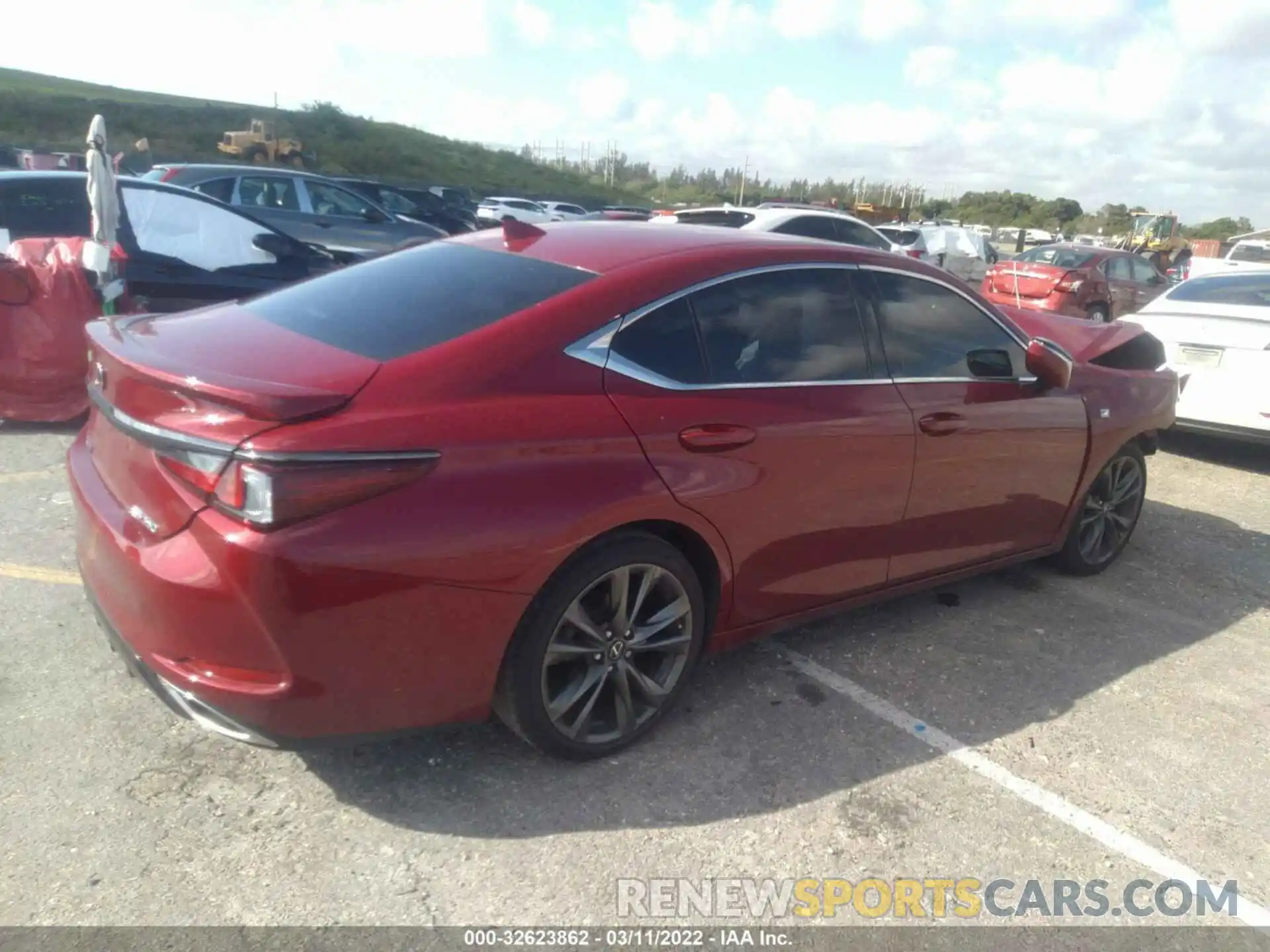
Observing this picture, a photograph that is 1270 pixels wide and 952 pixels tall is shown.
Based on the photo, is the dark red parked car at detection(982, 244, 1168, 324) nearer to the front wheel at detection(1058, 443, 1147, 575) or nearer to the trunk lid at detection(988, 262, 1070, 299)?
the trunk lid at detection(988, 262, 1070, 299)

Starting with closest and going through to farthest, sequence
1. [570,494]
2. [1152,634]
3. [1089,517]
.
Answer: [570,494] < [1152,634] < [1089,517]

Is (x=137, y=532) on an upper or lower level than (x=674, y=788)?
upper

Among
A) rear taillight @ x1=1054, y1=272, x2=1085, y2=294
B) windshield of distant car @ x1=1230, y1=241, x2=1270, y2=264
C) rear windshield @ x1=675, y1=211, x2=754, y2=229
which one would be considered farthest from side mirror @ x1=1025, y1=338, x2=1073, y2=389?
windshield of distant car @ x1=1230, y1=241, x2=1270, y2=264

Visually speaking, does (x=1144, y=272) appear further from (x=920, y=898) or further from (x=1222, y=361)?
(x=920, y=898)

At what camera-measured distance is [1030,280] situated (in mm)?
14070

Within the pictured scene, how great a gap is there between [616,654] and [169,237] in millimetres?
5416

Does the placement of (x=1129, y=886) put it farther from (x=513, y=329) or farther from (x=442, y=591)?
(x=513, y=329)

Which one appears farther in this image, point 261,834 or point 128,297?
point 128,297

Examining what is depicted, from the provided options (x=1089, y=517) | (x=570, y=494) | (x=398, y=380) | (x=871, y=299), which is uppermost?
(x=871, y=299)

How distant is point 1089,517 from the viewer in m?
4.82

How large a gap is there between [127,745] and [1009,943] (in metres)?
2.60

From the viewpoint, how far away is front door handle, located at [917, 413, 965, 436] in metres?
3.66

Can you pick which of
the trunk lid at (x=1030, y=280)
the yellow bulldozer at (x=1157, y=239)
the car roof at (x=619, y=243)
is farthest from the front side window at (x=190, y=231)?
the yellow bulldozer at (x=1157, y=239)

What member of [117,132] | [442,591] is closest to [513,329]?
[442,591]
